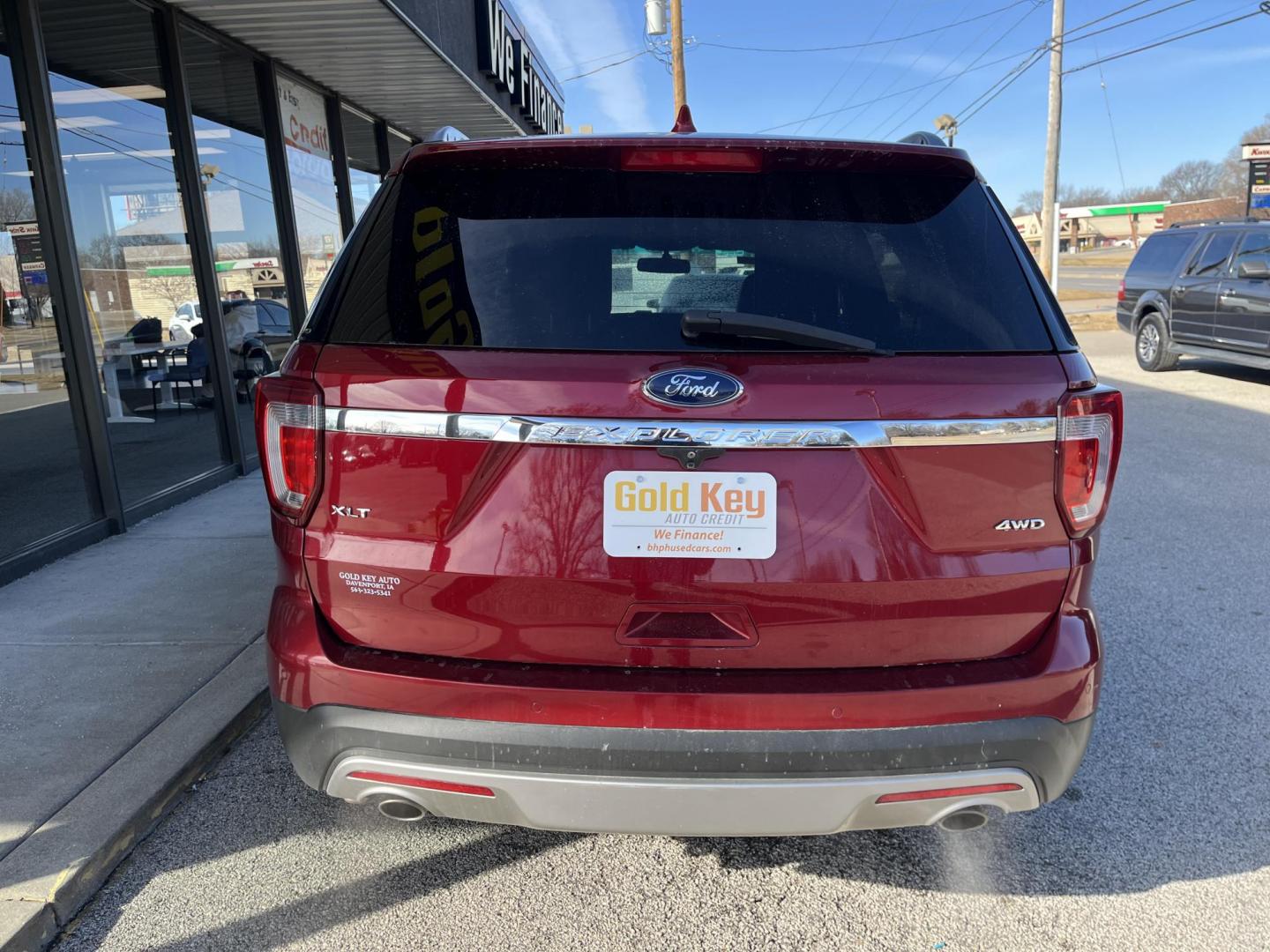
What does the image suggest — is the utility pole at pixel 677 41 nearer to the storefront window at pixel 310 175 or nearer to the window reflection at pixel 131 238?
the storefront window at pixel 310 175

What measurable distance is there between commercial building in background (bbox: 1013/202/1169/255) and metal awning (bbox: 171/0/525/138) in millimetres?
97360

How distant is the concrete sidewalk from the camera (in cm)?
266

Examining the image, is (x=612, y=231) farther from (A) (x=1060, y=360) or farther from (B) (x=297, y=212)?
(B) (x=297, y=212)

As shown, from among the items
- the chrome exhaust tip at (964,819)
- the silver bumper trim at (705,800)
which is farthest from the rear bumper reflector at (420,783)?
the chrome exhaust tip at (964,819)

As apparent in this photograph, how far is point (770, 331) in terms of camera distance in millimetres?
2043

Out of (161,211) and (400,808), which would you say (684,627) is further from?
(161,211)

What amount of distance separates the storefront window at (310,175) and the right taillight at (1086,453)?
8.27 metres

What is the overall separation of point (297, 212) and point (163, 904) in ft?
25.8

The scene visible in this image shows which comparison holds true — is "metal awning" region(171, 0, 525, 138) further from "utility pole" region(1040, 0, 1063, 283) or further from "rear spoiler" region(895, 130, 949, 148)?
"utility pole" region(1040, 0, 1063, 283)

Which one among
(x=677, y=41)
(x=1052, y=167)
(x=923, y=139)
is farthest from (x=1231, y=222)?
(x=677, y=41)

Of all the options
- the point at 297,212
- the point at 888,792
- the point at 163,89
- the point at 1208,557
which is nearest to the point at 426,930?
the point at 888,792

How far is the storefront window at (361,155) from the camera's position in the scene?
1098 centimetres

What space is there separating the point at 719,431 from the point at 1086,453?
827mm

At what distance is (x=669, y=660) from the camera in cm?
204
